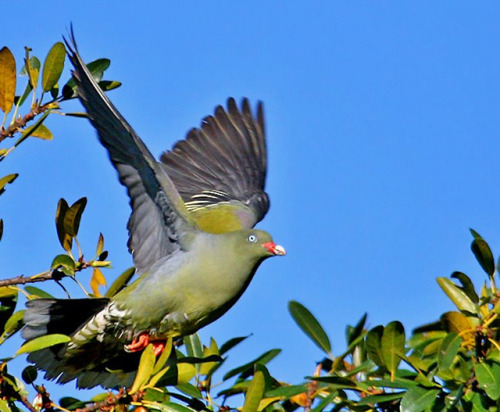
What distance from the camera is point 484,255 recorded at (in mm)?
3068

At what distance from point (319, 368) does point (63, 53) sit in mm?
1636

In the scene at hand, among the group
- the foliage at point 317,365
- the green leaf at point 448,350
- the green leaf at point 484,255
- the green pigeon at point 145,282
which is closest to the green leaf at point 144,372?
the foliage at point 317,365

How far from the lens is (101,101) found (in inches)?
147

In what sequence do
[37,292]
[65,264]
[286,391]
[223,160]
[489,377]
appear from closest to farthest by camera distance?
1. [489,377]
2. [286,391]
3. [65,264]
4. [37,292]
5. [223,160]

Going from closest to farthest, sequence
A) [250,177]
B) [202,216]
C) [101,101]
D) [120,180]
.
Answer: [101,101]
[120,180]
[202,216]
[250,177]

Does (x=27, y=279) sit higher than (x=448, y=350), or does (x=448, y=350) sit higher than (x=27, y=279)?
(x=27, y=279)

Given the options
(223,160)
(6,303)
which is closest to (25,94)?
(6,303)

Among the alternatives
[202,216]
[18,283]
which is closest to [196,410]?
[18,283]

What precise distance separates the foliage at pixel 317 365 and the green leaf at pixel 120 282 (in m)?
0.33

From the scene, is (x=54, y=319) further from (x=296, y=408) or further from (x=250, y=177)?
(x=250, y=177)

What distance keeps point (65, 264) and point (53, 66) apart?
81 centimetres

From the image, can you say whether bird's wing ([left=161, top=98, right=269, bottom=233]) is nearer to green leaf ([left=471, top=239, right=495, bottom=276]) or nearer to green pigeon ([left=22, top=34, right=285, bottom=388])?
green pigeon ([left=22, top=34, right=285, bottom=388])

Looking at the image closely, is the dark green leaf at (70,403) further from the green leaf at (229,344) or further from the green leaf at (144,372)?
the green leaf at (229,344)

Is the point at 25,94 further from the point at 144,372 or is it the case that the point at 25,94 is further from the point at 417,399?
the point at 417,399
